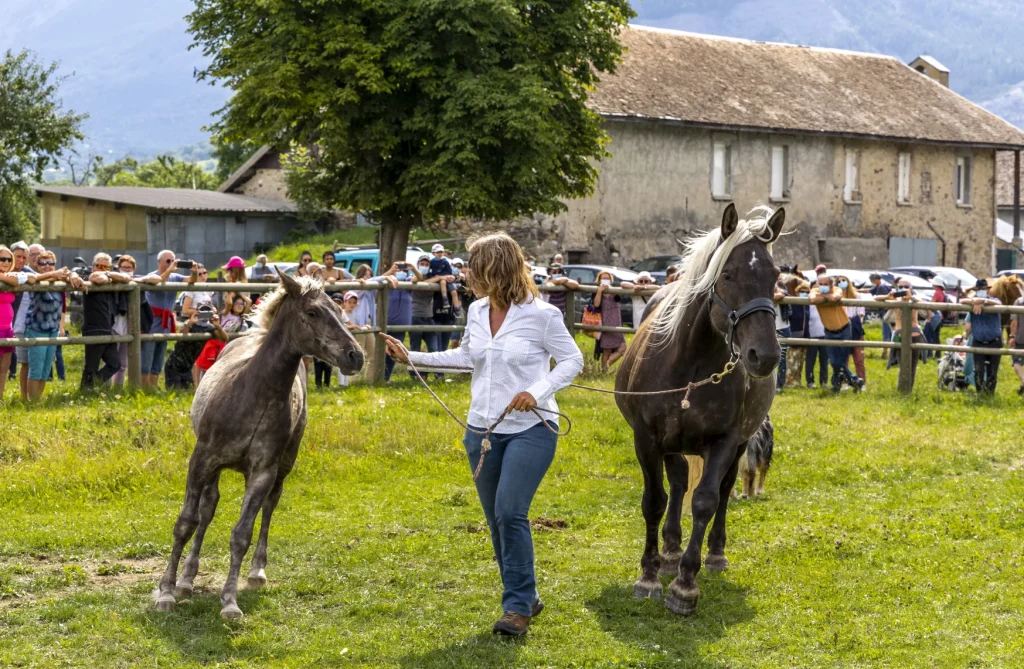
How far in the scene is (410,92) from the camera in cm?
2822

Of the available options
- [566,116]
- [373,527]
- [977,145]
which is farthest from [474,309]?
[977,145]

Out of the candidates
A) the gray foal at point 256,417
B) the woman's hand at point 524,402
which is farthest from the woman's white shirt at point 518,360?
the gray foal at point 256,417

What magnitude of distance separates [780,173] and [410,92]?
1950 centimetres

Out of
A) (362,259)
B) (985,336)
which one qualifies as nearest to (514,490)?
(985,336)

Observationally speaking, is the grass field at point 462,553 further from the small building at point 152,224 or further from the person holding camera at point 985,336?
the small building at point 152,224

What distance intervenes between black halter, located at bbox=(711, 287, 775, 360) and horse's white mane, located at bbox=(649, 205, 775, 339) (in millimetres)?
141

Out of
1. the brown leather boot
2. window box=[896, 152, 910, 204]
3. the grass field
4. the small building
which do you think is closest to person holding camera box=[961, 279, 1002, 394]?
the grass field

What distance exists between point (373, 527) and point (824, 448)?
18.0 ft

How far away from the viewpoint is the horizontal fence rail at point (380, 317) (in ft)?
42.8

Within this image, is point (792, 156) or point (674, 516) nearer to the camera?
point (674, 516)

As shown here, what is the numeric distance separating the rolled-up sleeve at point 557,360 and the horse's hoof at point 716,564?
7.40 feet

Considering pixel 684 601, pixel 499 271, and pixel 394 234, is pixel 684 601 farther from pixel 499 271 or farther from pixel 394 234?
pixel 394 234

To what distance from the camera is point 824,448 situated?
1266 cm

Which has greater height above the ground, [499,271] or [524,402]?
[499,271]
